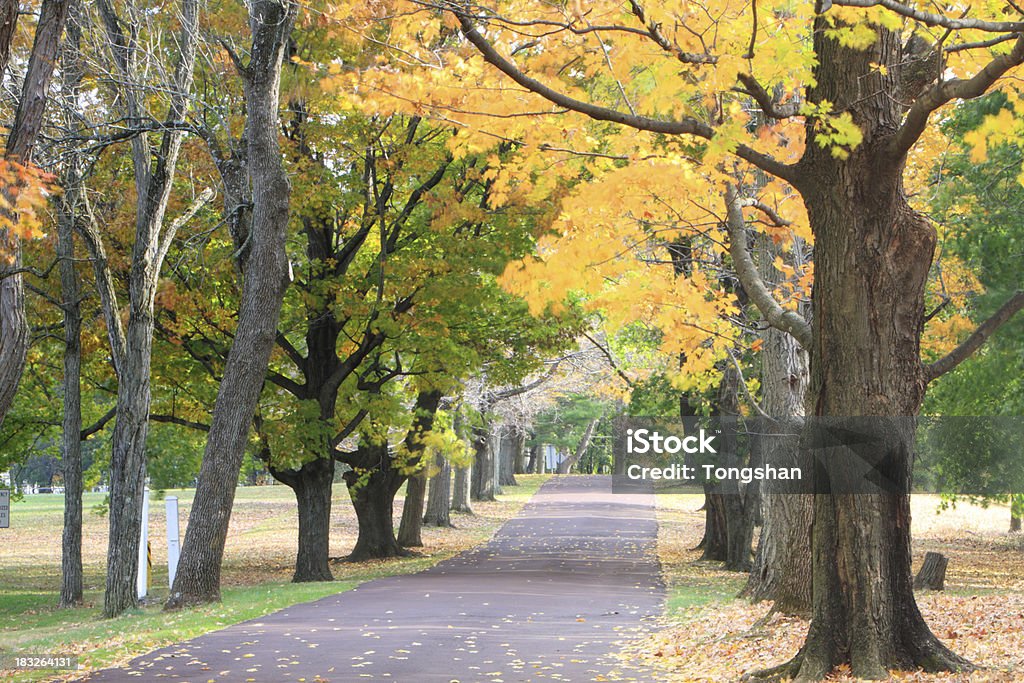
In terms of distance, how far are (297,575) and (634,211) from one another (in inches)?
495

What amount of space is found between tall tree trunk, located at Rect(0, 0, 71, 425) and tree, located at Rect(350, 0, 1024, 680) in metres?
4.74

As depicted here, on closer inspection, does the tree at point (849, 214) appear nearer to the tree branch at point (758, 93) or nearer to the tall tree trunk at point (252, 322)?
the tree branch at point (758, 93)

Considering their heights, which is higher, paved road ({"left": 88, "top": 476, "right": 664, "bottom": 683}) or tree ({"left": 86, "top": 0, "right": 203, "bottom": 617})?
tree ({"left": 86, "top": 0, "right": 203, "bottom": 617})

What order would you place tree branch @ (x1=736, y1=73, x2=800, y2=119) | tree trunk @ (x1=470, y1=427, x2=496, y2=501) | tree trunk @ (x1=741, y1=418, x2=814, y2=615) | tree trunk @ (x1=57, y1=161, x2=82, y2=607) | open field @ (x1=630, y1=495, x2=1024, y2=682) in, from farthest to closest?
tree trunk @ (x1=470, y1=427, x2=496, y2=501) < tree trunk @ (x1=57, y1=161, x2=82, y2=607) < tree trunk @ (x1=741, y1=418, x2=814, y2=615) < open field @ (x1=630, y1=495, x2=1024, y2=682) < tree branch @ (x1=736, y1=73, x2=800, y2=119)

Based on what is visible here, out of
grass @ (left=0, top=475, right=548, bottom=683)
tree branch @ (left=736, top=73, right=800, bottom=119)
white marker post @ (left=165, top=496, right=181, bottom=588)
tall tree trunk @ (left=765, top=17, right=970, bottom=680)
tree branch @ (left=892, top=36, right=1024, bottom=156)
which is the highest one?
tree branch @ (left=736, top=73, right=800, bottom=119)

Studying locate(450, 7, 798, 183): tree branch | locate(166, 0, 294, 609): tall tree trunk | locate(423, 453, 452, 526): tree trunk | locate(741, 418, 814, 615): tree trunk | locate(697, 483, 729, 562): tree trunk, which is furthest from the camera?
locate(423, 453, 452, 526): tree trunk

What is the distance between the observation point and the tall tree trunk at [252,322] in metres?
16.2

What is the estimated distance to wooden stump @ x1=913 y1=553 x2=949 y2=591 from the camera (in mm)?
17859

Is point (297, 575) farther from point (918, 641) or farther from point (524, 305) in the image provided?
point (918, 641)

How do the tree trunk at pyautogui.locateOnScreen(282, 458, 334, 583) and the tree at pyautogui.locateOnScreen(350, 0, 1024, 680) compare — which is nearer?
the tree at pyautogui.locateOnScreen(350, 0, 1024, 680)

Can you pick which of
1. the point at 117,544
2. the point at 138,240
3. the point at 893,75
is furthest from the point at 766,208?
the point at 117,544

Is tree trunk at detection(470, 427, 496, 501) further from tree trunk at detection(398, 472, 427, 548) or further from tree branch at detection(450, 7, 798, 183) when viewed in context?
tree branch at detection(450, 7, 798, 183)

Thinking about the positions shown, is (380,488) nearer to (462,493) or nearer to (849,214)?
(462,493)

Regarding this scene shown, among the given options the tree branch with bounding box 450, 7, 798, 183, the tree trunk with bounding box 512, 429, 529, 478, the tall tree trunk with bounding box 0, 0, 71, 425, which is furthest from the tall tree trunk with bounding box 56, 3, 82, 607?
the tree trunk with bounding box 512, 429, 529, 478
